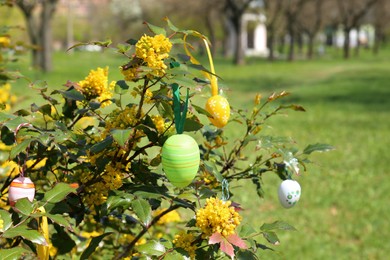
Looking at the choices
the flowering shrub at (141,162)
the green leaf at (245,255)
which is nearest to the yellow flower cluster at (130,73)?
the flowering shrub at (141,162)

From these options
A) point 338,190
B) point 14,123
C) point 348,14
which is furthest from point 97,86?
point 348,14

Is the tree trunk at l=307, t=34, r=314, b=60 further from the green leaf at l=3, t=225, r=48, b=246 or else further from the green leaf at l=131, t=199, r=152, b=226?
the green leaf at l=3, t=225, r=48, b=246

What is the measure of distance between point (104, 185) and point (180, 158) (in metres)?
0.31

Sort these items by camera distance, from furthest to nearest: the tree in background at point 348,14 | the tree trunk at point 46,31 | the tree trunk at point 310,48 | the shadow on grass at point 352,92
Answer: the tree trunk at point 310,48, the tree in background at point 348,14, the tree trunk at point 46,31, the shadow on grass at point 352,92

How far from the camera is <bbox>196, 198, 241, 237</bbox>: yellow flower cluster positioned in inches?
54.2

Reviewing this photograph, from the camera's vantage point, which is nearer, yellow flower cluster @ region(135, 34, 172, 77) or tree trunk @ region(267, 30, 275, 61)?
yellow flower cluster @ region(135, 34, 172, 77)

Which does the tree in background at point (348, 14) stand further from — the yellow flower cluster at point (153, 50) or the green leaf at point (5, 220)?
the green leaf at point (5, 220)

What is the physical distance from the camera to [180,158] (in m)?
1.48

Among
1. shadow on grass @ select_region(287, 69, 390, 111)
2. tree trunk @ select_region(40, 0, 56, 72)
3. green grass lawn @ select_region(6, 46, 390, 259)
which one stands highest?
tree trunk @ select_region(40, 0, 56, 72)

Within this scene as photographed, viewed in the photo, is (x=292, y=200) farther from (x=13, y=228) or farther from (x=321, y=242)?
(x=321, y=242)

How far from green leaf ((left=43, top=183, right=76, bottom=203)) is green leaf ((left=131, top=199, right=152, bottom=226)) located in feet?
0.54

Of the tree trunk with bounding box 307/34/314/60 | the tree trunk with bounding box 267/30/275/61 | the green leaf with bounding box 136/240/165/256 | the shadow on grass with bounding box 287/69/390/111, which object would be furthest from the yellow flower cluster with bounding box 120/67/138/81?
the tree trunk with bounding box 307/34/314/60

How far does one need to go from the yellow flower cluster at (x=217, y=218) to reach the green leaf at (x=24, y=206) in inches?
15.8

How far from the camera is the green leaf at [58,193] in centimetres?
150
